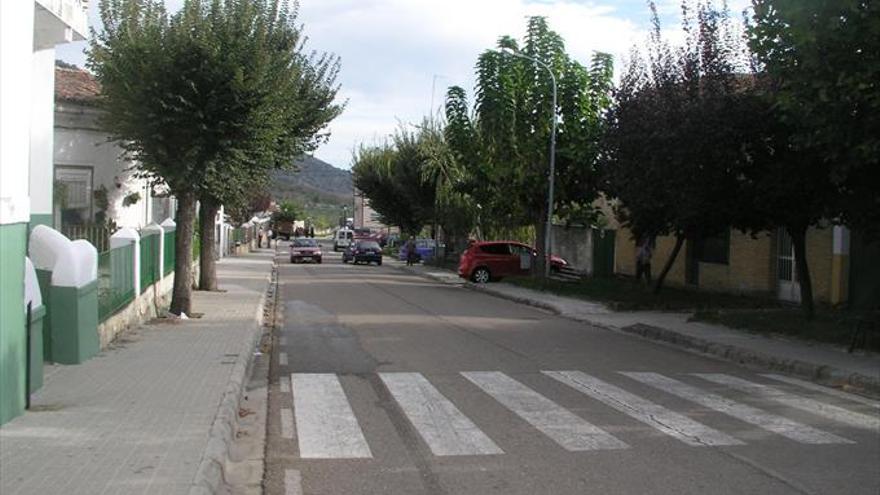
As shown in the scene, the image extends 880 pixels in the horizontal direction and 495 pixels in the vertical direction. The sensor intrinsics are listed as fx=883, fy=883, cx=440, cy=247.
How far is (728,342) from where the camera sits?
1530 cm

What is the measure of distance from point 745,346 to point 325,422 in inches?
345

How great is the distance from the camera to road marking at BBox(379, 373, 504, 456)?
758 centimetres

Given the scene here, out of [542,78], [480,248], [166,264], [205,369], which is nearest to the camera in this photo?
[205,369]

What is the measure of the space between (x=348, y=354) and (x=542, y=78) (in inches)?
757

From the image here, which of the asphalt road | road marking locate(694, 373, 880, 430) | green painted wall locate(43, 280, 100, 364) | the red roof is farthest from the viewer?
the red roof

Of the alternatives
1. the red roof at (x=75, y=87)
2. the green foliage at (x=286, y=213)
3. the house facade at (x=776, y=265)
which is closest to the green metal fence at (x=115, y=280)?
the red roof at (x=75, y=87)

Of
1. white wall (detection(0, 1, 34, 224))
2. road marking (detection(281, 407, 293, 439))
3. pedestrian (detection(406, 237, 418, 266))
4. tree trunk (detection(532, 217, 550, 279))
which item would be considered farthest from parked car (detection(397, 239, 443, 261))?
white wall (detection(0, 1, 34, 224))

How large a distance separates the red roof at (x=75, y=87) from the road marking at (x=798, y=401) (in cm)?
1327

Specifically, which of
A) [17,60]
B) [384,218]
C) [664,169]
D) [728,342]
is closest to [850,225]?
[728,342]

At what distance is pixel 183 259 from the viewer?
17.4 m

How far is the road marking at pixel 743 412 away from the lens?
27.2 feet

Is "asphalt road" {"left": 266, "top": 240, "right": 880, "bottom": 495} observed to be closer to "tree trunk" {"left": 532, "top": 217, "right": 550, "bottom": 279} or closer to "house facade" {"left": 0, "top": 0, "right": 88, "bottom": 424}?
"house facade" {"left": 0, "top": 0, "right": 88, "bottom": 424}

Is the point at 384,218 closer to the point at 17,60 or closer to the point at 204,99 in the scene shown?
the point at 204,99

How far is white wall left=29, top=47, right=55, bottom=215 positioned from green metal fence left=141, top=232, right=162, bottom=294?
4.08m
